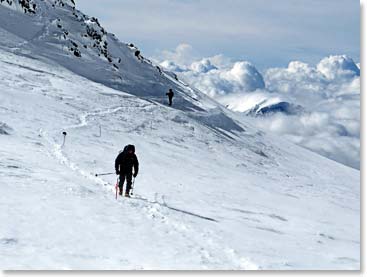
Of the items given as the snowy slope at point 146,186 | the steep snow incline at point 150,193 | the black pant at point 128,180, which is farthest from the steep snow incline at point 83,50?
the black pant at point 128,180

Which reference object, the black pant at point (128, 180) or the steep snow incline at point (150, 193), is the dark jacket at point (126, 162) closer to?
the black pant at point (128, 180)

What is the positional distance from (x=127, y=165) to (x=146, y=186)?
2873 mm

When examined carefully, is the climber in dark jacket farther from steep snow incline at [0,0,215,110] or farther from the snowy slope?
steep snow incline at [0,0,215,110]

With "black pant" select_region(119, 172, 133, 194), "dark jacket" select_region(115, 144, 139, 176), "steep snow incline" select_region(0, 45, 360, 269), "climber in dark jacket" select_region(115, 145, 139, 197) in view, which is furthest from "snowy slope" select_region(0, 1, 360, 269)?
"dark jacket" select_region(115, 144, 139, 176)

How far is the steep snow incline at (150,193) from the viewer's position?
988cm

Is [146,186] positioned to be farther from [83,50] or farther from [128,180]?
[83,50]

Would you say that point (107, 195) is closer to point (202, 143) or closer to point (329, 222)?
point (329, 222)

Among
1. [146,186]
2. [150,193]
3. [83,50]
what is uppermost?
[83,50]

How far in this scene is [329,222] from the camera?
18.8m

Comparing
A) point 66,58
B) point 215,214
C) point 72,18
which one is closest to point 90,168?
point 215,214

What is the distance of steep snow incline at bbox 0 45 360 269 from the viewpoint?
32.4 feet

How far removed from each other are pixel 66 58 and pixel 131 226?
42180 millimetres

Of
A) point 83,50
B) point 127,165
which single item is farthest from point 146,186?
point 83,50

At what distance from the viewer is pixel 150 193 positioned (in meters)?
17.3
